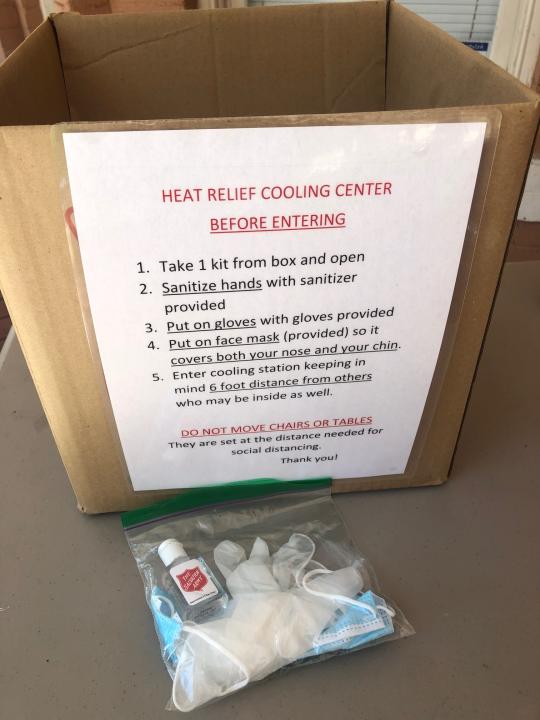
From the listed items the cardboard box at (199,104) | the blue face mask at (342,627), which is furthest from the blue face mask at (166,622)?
the cardboard box at (199,104)

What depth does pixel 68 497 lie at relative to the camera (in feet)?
1.74

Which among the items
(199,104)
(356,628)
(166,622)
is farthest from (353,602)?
(199,104)

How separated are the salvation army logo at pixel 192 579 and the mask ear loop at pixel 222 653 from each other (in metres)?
0.03

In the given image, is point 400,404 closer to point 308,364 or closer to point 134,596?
point 308,364

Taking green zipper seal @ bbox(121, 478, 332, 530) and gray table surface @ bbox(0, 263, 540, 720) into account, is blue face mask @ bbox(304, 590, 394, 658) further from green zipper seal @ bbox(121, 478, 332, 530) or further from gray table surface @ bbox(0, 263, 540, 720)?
green zipper seal @ bbox(121, 478, 332, 530)

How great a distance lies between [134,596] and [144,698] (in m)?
0.08

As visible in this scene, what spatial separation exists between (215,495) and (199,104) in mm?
403

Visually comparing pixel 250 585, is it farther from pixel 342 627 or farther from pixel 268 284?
pixel 268 284

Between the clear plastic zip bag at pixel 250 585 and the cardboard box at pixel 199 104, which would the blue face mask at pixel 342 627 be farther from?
the cardboard box at pixel 199 104

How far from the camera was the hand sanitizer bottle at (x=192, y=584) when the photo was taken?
0.43 m

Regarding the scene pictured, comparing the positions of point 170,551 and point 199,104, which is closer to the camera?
point 170,551

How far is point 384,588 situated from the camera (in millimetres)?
458

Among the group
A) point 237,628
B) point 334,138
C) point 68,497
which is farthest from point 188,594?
point 334,138

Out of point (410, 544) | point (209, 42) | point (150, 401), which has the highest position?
point (209, 42)
